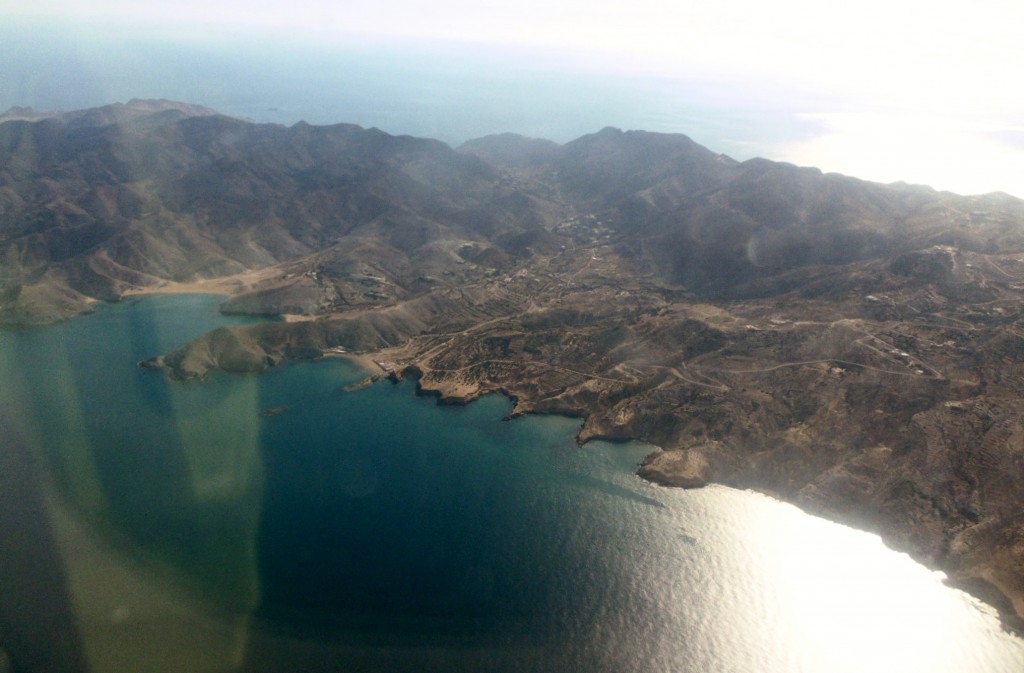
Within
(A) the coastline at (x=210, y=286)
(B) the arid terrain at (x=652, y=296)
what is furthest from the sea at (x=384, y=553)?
(A) the coastline at (x=210, y=286)

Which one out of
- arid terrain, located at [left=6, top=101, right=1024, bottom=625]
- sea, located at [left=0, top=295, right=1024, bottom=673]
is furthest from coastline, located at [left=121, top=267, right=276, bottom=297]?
sea, located at [left=0, top=295, right=1024, bottom=673]

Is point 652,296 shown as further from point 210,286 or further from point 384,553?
point 210,286

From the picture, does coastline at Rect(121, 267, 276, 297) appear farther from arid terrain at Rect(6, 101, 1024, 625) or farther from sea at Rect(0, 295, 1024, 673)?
sea at Rect(0, 295, 1024, 673)

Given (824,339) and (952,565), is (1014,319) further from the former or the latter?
(952,565)

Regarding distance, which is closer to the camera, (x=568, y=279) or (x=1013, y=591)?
(x=1013, y=591)

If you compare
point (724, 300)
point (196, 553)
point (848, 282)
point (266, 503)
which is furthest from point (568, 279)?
point (196, 553)

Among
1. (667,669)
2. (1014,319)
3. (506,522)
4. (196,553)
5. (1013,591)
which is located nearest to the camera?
(667,669)

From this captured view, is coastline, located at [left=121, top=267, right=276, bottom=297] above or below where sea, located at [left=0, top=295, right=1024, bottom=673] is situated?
below

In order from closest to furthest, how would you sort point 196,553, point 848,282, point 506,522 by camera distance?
1. point 196,553
2. point 506,522
3. point 848,282
